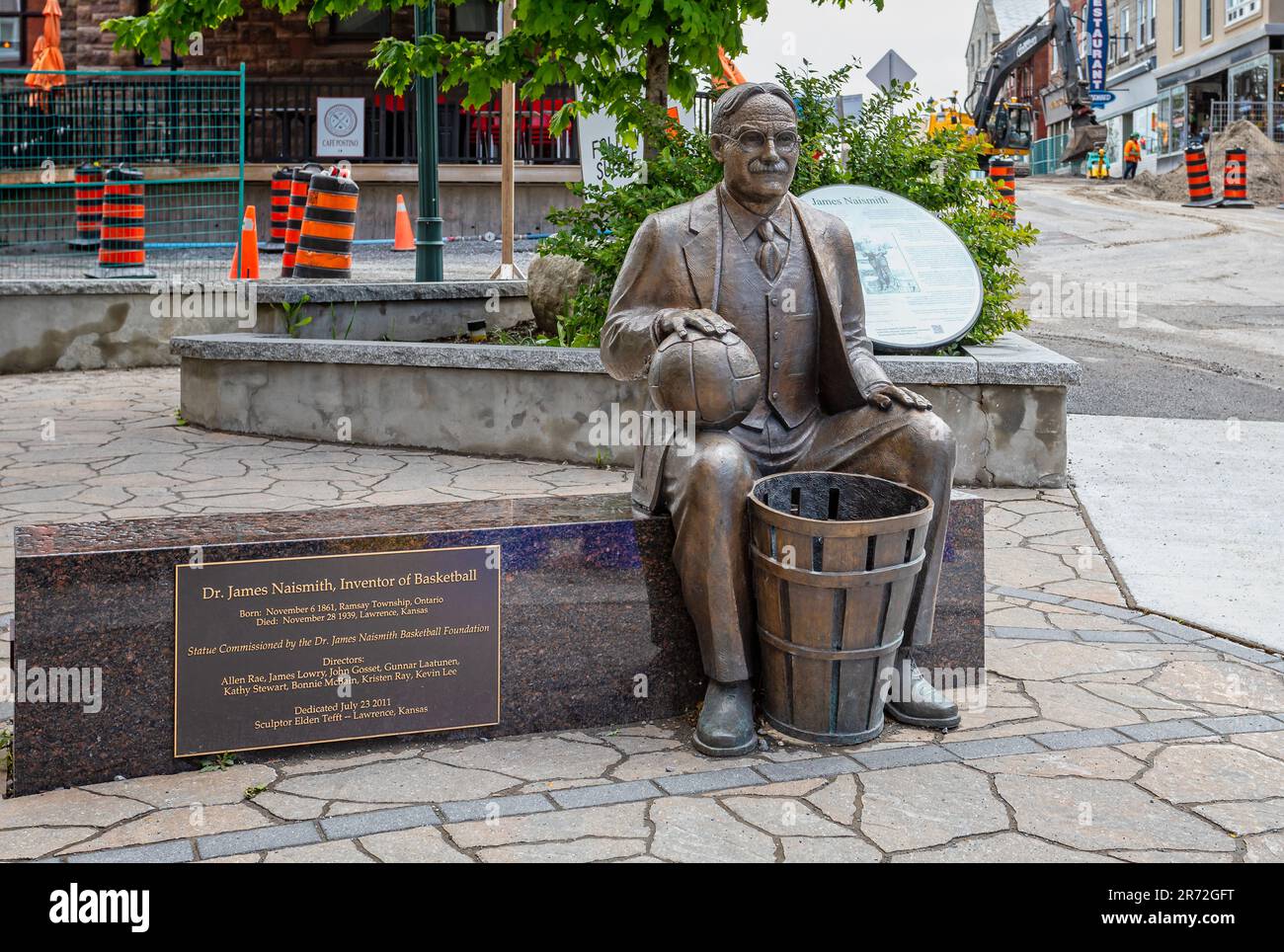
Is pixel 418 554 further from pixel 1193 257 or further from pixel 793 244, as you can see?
pixel 1193 257

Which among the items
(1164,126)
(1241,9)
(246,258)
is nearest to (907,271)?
(246,258)

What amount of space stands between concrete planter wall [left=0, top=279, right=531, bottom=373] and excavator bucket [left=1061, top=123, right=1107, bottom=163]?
42.0 metres

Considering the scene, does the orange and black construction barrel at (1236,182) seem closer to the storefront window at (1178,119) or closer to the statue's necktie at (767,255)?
the storefront window at (1178,119)

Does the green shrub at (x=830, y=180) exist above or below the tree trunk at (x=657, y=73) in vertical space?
below

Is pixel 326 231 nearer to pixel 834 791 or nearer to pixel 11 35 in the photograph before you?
pixel 834 791

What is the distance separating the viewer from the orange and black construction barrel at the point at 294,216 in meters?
12.9

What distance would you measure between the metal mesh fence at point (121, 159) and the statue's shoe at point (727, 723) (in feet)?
38.3

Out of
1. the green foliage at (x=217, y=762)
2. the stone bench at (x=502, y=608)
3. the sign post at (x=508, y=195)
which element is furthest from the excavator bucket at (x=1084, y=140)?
the green foliage at (x=217, y=762)

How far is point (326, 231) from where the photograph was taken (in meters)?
11.2

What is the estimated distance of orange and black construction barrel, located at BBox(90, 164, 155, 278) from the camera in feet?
41.4

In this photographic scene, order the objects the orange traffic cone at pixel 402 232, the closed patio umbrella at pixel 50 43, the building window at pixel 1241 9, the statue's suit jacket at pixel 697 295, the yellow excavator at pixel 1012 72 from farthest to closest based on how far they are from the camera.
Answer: the building window at pixel 1241 9, the yellow excavator at pixel 1012 72, the closed patio umbrella at pixel 50 43, the orange traffic cone at pixel 402 232, the statue's suit jacket at pixel 697 295

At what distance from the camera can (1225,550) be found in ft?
20.1

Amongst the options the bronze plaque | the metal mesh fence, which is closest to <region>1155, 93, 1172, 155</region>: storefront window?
the metal mesh fence

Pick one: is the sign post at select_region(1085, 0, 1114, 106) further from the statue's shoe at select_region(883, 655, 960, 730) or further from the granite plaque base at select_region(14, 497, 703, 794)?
the granite plaque base at select_region(14, 497, 703, 794)
